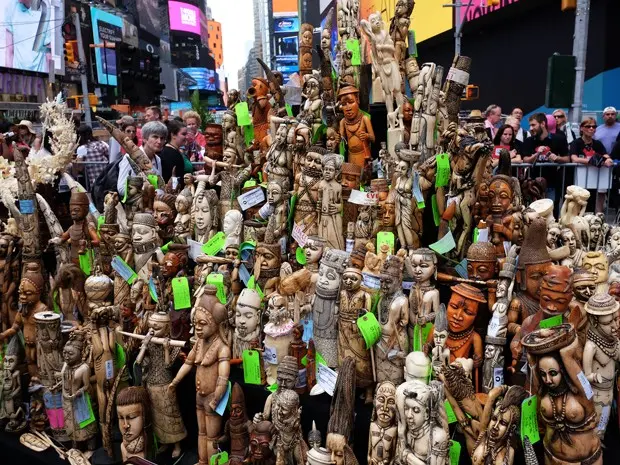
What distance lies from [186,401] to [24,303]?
3.85 feet

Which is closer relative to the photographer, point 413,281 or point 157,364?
point 413,281

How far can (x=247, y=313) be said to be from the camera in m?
3.12

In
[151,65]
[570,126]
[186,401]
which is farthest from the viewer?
[151,65]

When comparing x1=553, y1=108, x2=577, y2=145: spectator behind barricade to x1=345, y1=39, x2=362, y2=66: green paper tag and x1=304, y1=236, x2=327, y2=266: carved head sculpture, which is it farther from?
x1=304, y1=236, x2=327, y2=266: carved head sculpture

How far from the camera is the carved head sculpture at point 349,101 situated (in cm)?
369

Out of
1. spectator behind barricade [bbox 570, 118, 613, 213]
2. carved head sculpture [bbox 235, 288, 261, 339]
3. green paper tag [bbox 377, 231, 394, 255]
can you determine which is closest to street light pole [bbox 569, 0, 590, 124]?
spectator behind barricade [bbox 570, 118, 613, 213]

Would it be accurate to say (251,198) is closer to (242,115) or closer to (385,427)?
(242,115)

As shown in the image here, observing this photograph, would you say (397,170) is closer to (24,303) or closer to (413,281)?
(413,281)

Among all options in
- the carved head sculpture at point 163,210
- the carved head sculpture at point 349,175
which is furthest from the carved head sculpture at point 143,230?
the carved head sculpture at point 349,175

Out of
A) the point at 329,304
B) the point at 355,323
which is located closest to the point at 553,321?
the point at 355,323

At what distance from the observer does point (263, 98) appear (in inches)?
178

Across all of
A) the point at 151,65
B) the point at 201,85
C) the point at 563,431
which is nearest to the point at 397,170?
the point at 563,431

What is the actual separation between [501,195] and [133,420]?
2.30 metres

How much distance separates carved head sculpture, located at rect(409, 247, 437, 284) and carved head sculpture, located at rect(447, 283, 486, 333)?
225 millimetres
